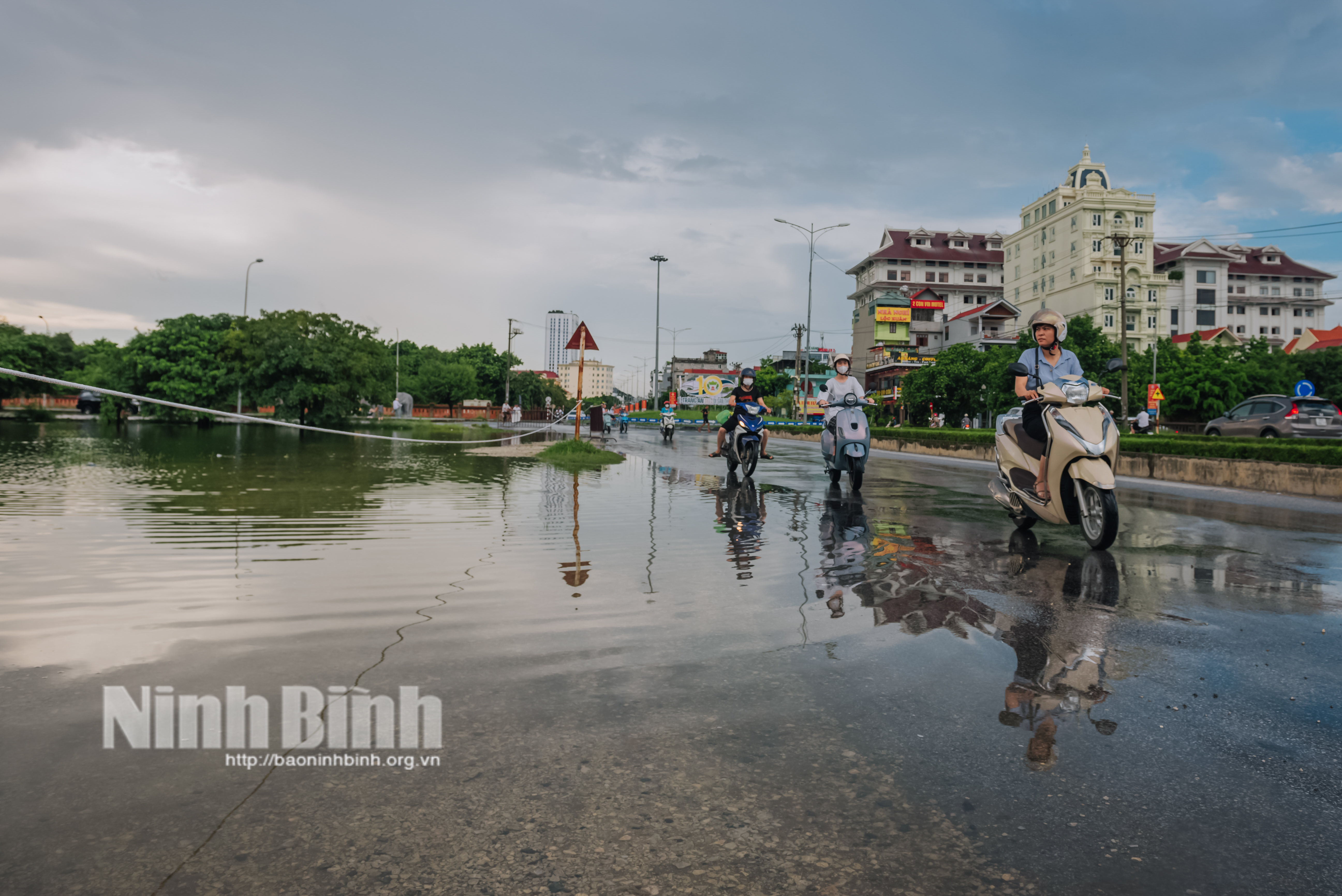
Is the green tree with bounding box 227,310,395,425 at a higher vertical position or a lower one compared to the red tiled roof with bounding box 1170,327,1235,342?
lower

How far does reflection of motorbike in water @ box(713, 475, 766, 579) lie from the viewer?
694cm

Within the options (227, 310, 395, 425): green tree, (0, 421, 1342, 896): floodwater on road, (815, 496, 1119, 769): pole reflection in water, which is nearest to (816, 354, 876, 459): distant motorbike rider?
(815, 496, 1119, 769): pole reflection in water

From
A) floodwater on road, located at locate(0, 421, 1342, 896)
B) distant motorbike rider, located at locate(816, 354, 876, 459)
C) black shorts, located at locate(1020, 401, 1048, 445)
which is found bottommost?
floodwater on road, located at locate(0, 421, 1342, 896)

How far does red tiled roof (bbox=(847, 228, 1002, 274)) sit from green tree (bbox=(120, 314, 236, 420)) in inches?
3284

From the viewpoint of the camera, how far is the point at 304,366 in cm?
4084

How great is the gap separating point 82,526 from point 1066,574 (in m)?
9.09

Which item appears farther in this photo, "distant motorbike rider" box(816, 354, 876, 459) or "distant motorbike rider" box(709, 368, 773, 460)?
"distant motorbike rider" box(709, 368, 773, 460)

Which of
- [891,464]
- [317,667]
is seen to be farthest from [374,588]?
[891,464]

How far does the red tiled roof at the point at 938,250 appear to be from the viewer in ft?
365

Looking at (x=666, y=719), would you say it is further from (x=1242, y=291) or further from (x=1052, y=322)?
(x=1242, y=291)

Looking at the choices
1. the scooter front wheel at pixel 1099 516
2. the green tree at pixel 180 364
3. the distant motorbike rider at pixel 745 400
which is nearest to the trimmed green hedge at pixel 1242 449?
the scooter front wheel at pixel 1099 516

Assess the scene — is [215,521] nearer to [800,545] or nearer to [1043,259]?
[800,545]

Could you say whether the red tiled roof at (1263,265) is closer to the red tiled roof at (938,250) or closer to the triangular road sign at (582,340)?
the red tiled roof at (938,250)

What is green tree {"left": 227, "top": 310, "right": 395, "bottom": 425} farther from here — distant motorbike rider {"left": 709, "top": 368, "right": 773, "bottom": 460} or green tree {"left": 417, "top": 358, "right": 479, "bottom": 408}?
green tree {"left": 417, "top": 358, "right": 479, "bottom": 408}
